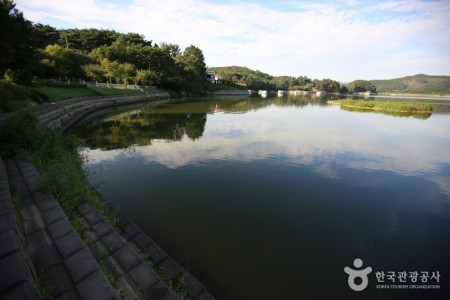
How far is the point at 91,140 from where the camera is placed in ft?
67.9

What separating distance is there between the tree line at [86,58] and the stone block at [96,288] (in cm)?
2859

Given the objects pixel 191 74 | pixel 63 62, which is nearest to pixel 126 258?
pixel 63 62

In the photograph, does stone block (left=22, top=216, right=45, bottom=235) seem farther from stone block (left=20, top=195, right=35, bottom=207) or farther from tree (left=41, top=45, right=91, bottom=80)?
tree (left=41, top=45, right=91, bottom=80)

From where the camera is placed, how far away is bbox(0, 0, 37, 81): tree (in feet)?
73.8

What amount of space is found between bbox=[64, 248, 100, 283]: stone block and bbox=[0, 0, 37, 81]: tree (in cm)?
2784

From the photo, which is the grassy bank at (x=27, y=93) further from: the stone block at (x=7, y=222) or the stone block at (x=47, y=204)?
the stone block at (x=7, y=222)

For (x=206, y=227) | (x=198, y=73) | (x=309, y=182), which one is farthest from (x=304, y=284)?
(x=198, y=73)

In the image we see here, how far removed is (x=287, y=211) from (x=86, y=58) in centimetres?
6908

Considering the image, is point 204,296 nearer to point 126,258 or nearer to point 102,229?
point 126,258

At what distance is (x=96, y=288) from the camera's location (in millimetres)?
3771

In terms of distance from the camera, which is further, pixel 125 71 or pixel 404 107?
pixel 125 71

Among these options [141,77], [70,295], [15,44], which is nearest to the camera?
[70,295]

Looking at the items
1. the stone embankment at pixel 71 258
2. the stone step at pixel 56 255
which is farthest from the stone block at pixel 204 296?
the stone step at pixel 56 255

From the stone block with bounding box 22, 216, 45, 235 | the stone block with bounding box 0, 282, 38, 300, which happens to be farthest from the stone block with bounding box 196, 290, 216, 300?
the stone block with bounding box 22, 216, 45, 235
